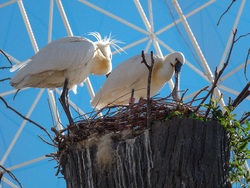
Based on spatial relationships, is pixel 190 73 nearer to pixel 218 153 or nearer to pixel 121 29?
pixel 121 29

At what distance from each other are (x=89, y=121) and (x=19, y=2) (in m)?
10.5

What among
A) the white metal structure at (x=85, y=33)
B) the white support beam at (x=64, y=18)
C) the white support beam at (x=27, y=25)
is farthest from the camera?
the white support beam at (x=27, y=25)

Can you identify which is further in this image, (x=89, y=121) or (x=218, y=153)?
(x=89, y=121)

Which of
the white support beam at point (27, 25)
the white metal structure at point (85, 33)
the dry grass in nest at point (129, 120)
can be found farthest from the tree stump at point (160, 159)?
the white support beam at point (27, 25)

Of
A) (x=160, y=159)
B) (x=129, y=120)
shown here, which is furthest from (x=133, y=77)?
(x=160, y=159)

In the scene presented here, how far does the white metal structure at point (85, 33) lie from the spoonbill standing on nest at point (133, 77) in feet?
14.3

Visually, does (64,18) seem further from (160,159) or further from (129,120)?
(160,159)

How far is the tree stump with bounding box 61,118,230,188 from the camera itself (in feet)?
29.6

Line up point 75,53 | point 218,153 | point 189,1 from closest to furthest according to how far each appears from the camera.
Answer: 1. point 218,153
2. point 75,53
3. point 189,1

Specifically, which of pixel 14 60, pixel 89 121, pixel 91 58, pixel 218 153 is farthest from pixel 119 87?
pixel 14 60

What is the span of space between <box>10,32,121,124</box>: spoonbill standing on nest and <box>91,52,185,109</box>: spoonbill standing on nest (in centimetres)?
45

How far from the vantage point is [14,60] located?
20.2m

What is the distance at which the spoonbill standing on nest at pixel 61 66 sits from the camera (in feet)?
45.9

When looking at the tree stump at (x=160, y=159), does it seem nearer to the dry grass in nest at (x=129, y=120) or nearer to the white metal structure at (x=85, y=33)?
the dry grass in nest at (x=129, y=120)
